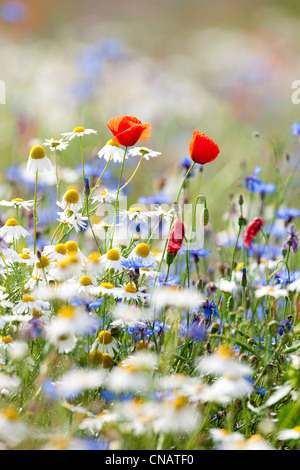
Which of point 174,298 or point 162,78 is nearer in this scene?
point 174,298

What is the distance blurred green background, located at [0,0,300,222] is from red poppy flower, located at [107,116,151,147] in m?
1.00

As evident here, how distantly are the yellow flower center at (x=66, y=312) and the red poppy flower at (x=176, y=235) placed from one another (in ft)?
0.98

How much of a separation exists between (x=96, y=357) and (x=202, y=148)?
1.80ft

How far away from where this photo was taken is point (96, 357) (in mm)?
1350

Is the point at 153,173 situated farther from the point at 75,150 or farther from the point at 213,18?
the point at 213,18

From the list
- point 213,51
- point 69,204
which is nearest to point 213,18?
point 213,51

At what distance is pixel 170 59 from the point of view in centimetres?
737

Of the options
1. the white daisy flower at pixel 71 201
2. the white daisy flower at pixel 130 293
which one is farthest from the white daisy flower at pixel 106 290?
the white daisy flower at pixel 71 201

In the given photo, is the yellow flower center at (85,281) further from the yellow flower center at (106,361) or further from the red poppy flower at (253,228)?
the red poppy flower at (253,228)

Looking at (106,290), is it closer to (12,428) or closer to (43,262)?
(43,262)

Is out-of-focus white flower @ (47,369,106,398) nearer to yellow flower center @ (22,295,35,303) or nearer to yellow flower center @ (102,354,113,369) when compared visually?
yellow flower center @ (102,354,113,369)

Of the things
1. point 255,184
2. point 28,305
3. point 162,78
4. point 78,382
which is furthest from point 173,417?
point 162,78

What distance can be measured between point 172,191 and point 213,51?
165 inches

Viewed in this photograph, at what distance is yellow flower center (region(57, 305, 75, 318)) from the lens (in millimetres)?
1233
